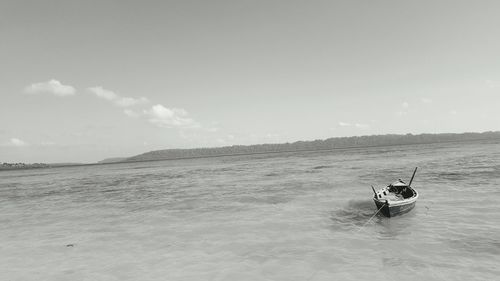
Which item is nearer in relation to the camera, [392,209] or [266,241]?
[266,241]

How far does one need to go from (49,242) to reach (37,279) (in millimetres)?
5940

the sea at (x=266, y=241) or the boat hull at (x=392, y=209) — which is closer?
the sea at (x=266, y=241)

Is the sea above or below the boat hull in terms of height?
below

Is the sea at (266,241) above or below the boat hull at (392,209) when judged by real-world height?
below

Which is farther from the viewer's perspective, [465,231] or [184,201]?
[184,201]

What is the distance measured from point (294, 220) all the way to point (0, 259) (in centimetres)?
1460

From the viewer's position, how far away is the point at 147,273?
40.4ft

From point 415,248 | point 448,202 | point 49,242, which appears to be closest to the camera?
point 415,248

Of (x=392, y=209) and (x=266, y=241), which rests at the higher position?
(x=392, y=209)

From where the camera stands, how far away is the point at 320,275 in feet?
37.7

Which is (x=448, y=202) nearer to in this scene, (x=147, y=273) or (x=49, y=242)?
(x=147, y=273)

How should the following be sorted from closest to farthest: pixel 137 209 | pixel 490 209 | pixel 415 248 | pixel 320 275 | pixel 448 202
Result: pixel 320 275 < pixel 415 248 < pixel 490 209 < pixel 448 202 < pixel 137 209

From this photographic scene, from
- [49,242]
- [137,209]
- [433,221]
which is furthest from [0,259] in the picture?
[433,221]

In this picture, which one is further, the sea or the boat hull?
the boat hull
